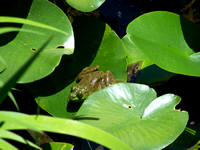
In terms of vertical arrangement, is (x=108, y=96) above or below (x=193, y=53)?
below

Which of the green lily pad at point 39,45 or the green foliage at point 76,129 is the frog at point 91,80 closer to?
the green lily pad at point 39,45

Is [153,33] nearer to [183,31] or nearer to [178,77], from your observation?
[183,31]

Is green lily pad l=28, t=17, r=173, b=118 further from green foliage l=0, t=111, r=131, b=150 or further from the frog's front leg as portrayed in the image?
green foliage l=0, t=111, r=131, b=150

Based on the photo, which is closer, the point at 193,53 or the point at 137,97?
the point at 137,97

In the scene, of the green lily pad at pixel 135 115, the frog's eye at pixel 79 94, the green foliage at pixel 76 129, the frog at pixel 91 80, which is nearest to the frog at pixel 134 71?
the frog at pixel 91 80

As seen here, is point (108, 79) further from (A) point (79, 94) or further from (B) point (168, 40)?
(B) point (168, 40)

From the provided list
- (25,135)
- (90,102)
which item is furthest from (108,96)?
(25,135)

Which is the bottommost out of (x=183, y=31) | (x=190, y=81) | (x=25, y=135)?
(x=25, y=135)
